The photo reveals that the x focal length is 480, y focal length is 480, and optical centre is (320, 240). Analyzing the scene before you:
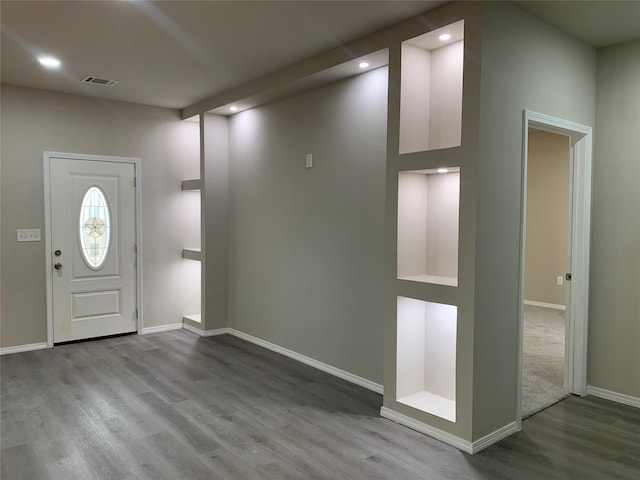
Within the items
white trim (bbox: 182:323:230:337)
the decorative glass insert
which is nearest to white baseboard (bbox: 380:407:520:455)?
white trim (bbox: 182:323:230:337)

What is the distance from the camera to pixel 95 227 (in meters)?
5.32

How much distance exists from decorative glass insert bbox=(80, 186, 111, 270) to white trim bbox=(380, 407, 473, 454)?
367 cm

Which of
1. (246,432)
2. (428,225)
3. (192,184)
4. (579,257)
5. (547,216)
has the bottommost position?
(246,432)

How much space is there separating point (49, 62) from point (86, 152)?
130 centimetres

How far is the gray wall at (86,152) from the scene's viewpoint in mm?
4816

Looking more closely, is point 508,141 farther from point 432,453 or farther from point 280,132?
point 280,132

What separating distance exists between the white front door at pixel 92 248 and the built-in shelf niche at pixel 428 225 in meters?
3.57

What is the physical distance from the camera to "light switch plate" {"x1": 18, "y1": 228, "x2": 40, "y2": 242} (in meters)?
4.87

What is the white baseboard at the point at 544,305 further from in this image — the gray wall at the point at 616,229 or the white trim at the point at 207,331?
the white trim at the point at 207,331

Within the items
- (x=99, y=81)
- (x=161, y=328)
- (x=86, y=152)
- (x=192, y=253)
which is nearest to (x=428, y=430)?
(x=192, y=253)

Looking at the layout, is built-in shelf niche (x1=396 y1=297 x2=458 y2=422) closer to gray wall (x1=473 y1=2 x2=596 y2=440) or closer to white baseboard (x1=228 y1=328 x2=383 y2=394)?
gray wall (x1=473 y1=2 x2=596 y2=440)

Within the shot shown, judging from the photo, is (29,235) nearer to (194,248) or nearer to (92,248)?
(92,248)

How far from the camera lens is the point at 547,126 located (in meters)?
3.29

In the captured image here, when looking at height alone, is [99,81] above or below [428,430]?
above
